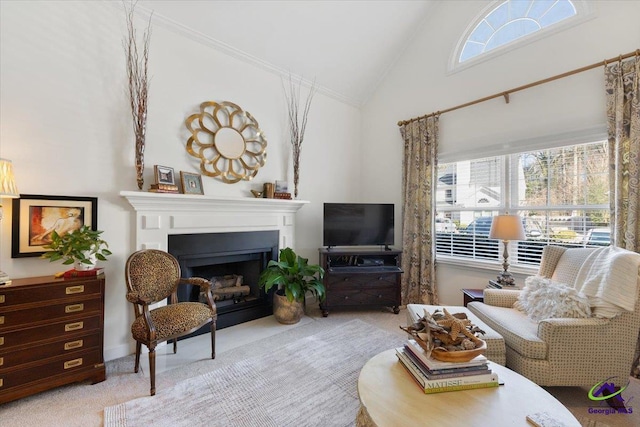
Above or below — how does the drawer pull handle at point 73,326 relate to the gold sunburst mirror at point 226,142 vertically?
below

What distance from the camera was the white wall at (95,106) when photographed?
1.99 m

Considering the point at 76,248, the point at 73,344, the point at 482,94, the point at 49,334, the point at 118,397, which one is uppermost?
the point at 482,94

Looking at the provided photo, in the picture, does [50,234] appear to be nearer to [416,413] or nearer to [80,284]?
[80,284]

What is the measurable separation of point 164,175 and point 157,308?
1.17 m

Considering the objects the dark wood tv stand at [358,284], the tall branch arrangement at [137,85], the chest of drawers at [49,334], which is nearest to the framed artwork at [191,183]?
the tall branch arrangement at [137,85]

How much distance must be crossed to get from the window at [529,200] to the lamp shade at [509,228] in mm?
522

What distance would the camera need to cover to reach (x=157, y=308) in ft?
7.22

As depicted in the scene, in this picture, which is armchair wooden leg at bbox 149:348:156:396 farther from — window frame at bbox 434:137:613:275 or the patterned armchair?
window frame at bbox 434:137:613:275

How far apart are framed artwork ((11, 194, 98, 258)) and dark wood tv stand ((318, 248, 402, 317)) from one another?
2.31 metres

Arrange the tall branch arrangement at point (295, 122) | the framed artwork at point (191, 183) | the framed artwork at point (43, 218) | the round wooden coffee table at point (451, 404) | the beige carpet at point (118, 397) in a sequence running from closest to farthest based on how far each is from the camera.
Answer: the round wooden coffee table at point (451, 404), the beige carpet at point (118, 397), the framed artwork at point (43, 218), the framed artwork at point (191, 183), the tall branch arrangement at point (295, 122)

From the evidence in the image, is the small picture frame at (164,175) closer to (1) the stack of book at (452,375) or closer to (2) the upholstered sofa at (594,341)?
(1) the stack of book at (452,375)

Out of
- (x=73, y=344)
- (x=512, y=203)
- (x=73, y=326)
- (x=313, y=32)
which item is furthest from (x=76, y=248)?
(x=512, y=203)

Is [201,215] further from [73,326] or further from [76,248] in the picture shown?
[73,326]

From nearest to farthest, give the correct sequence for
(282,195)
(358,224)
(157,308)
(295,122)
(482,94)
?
1. (157,308)
2. (482,94)
3. (282,195)
4. (358,224)
5. (295,122)
